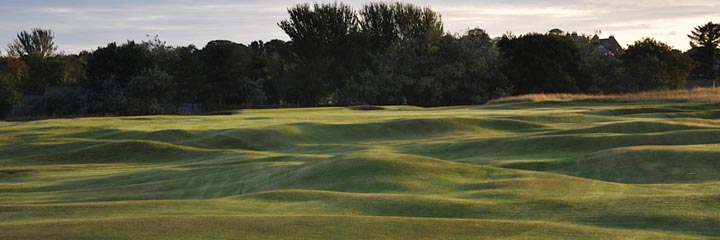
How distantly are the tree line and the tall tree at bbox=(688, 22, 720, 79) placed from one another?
966 inches

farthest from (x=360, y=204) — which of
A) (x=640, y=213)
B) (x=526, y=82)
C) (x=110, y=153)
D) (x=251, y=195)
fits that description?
(x=526, y=82)

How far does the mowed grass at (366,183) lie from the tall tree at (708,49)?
302 feet

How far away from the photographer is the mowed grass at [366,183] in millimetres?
9711

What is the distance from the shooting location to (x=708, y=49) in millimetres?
117500

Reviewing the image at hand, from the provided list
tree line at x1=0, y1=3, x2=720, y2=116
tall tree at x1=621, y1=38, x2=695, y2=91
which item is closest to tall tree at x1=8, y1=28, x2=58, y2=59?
tree line at x1=0, y1=3, x2=720, y2=116

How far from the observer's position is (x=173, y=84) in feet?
244

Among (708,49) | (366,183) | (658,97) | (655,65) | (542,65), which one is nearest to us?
(366,183)

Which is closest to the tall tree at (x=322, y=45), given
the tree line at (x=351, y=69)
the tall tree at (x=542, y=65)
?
the tree line at (x=351, y=69)

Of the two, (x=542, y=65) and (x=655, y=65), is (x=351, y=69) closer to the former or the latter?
(x=542, y=65)

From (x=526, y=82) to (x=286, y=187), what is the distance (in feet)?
223

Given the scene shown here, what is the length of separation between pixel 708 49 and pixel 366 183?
11390 cm

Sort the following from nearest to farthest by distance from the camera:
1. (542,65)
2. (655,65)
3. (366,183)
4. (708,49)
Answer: (366,183) < (542,65) < (655,65) < (708,49)

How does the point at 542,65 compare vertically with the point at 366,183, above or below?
above

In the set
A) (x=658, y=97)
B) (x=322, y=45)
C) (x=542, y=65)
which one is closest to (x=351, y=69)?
(x=322, y=45)
